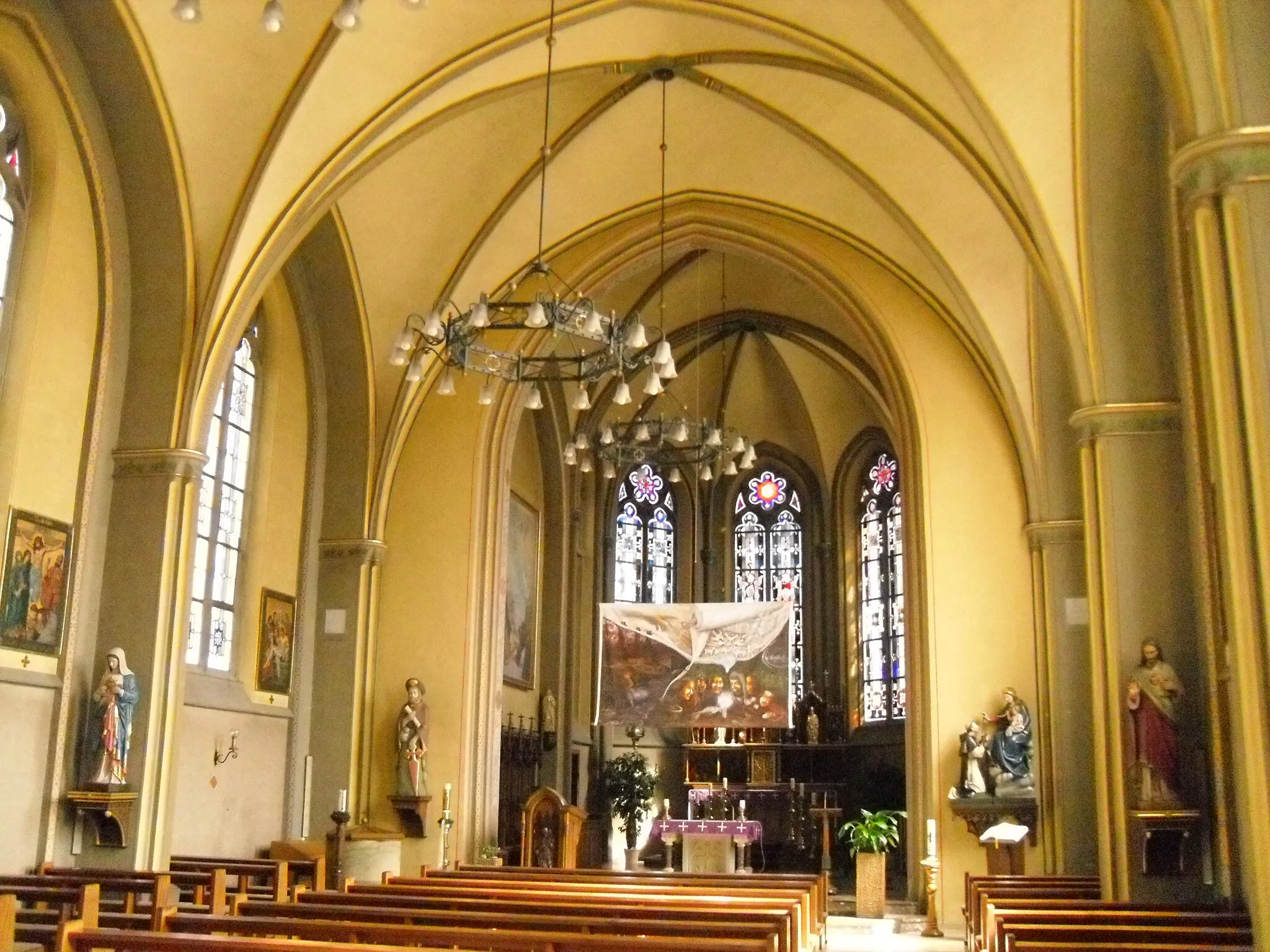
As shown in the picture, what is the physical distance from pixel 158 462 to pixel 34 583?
5.61 ft

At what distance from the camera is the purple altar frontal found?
17750 millimetres

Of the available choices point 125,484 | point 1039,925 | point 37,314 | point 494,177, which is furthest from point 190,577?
point 1039,925

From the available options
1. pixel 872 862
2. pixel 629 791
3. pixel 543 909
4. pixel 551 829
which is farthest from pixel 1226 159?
pixel 629 791

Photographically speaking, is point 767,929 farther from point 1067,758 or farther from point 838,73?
point 838,73

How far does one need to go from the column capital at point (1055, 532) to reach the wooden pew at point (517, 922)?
28.6ft

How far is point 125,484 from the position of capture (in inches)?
509

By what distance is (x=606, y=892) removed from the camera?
10.0m

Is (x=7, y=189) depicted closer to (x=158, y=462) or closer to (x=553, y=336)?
(x=158, y=462)

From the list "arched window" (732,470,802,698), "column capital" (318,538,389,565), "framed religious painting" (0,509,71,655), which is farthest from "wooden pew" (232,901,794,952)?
"arched window" (732,470,802,698)

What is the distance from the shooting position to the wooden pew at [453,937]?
6.32 meters

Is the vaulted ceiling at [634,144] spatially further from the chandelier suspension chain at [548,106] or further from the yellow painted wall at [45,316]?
the yellow painted wall at [45,316]

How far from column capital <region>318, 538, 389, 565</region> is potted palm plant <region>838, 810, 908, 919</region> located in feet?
23.7

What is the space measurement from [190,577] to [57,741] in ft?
6.59

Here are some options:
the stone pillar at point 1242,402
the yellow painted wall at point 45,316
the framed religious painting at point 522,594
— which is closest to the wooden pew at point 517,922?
the stone pillar at point 1242,402
